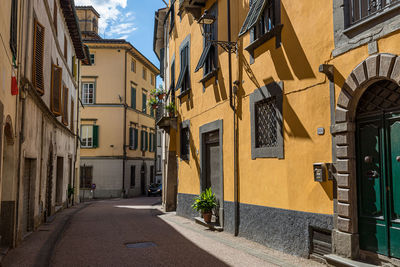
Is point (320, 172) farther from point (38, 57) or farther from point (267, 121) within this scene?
point (38, 57)

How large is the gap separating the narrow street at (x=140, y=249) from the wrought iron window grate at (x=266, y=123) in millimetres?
2324

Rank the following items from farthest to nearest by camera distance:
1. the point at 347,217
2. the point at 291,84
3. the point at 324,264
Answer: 1. the point at 291,84
2. the point at 324,264
3. the point at 347,217

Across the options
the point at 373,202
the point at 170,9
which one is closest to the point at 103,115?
the point at 170,9

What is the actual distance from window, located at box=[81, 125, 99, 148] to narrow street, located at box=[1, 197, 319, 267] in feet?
64.1

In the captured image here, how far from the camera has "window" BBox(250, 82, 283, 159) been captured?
320 inches

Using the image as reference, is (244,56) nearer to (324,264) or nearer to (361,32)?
(361,32)

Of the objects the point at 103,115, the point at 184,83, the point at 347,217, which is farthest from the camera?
the point at 103,115

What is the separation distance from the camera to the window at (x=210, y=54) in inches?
470

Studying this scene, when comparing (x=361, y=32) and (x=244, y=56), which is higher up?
(x=244, y=56)

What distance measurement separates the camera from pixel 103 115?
31.9 meters

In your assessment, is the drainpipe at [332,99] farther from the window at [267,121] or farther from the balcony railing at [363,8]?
the window at [267,121]

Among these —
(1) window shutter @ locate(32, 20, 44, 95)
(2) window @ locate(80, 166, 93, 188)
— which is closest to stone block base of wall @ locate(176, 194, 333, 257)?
(1) window shutter @ locate(32, 20, 44, 95)

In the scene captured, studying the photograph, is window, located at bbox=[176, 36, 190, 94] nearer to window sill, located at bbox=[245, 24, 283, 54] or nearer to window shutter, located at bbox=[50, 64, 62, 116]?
window shutter, located at bbox=[50, 64, 62, 116]

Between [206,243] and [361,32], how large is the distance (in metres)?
5.67
